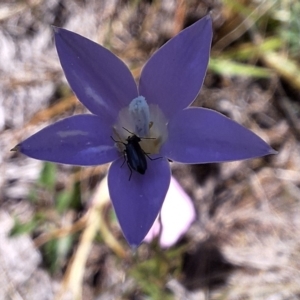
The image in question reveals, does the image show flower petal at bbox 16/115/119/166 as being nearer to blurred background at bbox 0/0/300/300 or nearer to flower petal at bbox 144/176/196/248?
flower petal at bbox 144/176/196/248

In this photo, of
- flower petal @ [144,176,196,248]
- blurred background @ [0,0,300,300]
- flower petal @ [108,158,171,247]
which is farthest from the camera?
blurred background @ [0,0,300,300]

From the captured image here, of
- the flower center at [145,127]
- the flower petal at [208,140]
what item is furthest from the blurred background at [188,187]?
the flower petal at [208,140]

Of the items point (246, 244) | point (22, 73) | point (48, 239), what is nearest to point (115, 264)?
point (48, 239)

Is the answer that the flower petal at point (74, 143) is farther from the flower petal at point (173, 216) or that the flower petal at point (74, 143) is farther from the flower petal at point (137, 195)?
the flower petal at point (173, 216)

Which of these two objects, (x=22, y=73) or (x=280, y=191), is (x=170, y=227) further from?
(x=22, y=73)

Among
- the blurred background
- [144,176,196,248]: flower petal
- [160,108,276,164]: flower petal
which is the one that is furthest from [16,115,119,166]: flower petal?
the blurred background

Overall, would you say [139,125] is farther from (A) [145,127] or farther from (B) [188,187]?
(B) [188,187]

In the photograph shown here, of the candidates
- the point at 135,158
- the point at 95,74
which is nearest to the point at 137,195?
the point at 135,158
